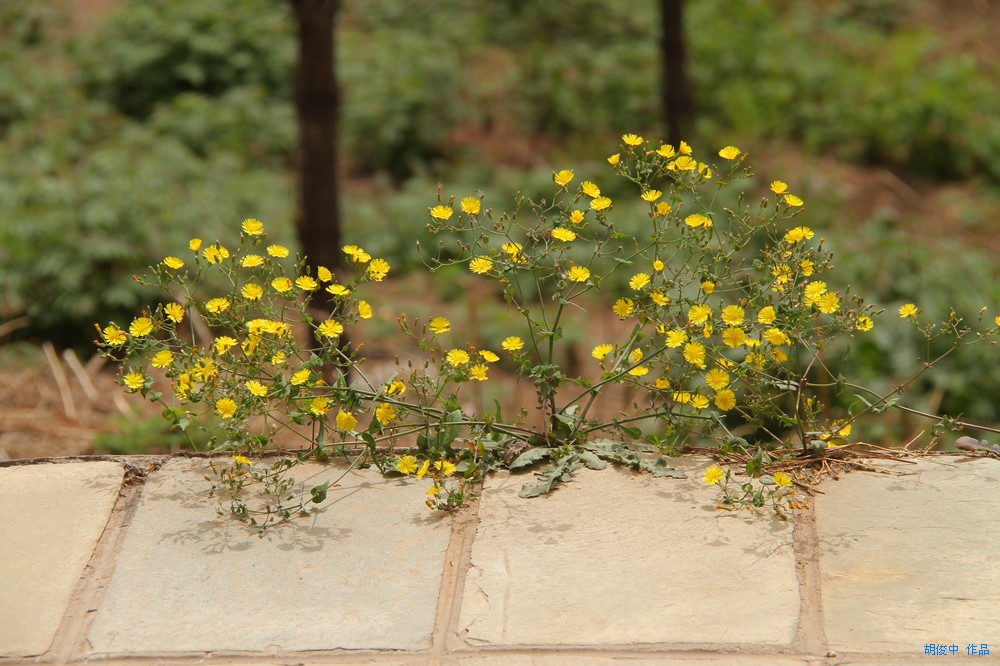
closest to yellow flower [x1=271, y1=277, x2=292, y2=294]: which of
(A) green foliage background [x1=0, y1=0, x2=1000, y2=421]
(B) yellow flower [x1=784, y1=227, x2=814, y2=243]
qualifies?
(B) yellow flower [x1=784, y1=227, x2=814, y2=243]

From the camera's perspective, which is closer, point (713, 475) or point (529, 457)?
point (713, 475)

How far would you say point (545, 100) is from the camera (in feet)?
29.3

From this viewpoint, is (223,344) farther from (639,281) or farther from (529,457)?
(639,281)

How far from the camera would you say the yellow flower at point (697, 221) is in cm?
232

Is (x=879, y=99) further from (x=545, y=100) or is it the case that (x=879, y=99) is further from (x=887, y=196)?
(x=545, y=100)

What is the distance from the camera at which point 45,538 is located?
7.28ft

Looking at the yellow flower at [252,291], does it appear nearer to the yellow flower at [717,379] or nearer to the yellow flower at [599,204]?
the yellow flower at [599,204]

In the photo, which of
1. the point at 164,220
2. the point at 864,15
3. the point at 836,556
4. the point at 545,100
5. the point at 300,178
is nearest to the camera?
the point at 836,556

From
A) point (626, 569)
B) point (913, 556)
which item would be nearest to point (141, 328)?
point (626, 569)

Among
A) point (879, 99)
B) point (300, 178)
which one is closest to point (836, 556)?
point (300, 178)

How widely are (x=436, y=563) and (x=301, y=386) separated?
1.57ft

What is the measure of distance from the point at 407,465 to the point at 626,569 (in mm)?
540

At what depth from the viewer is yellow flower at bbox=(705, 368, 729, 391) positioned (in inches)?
89.6

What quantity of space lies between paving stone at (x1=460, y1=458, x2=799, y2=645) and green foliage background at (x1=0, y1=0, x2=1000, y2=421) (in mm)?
4356
